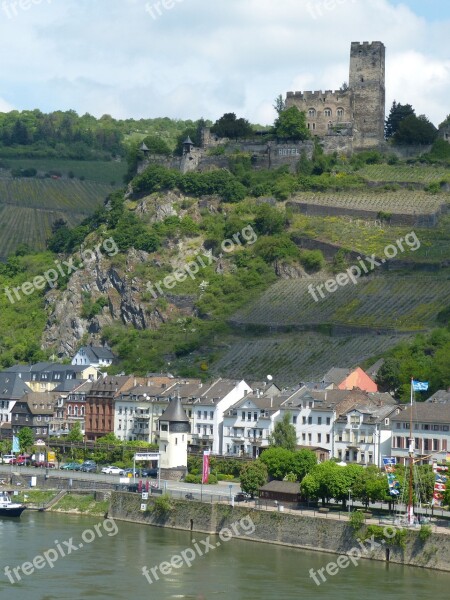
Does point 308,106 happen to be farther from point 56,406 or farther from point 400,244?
point 56,406

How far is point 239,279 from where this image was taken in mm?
127250

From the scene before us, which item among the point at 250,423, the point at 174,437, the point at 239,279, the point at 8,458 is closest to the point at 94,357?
the point at 239,279

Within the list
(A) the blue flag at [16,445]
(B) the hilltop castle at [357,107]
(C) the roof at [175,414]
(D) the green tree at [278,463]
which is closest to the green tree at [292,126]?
(B) the hilltop castle at [357,107]

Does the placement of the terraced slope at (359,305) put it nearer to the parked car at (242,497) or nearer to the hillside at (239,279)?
the hillside at (239,279)

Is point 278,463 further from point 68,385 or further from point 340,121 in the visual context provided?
point 340,121

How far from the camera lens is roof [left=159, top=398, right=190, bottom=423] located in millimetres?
91938

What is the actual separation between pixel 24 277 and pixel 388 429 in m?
60.6

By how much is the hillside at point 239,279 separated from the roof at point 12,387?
686 centimetres

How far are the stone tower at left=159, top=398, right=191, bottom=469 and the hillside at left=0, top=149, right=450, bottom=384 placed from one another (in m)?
16.1

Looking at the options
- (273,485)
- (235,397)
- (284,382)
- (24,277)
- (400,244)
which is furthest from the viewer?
(24,277)

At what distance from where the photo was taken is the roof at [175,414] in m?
91.9

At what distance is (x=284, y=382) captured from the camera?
107 metres

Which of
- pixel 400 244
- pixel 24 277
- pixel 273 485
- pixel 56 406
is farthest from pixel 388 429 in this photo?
pixel 24 277

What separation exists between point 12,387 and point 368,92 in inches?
1814
